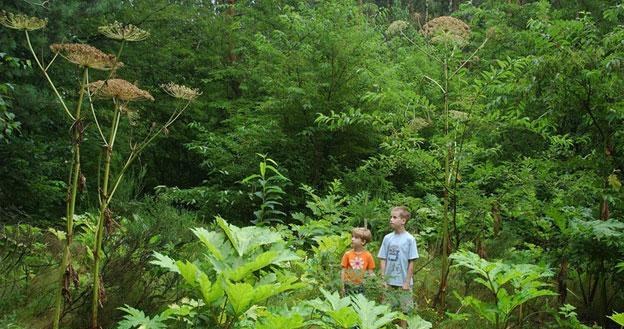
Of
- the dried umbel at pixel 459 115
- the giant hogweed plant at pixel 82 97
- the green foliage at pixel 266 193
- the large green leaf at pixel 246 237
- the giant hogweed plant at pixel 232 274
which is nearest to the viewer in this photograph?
the giant hogweed plant at pixel 82 97

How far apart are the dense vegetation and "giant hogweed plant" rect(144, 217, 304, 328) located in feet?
0.04

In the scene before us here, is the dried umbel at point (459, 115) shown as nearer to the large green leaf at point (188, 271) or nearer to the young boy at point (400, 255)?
the young boy at point (400, 255)

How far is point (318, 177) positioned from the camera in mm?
9812

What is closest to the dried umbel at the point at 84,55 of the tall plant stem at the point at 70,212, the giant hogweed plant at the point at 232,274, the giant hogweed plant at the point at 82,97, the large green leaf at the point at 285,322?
the giant hogweed plant at the point at 82,97

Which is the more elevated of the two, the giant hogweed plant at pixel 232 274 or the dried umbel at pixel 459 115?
the dried umbel at pixel 459 115

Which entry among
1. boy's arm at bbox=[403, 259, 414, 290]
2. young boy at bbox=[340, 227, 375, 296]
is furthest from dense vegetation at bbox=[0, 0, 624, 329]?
boy's arm at bbox=[403, 259, 414, 290]

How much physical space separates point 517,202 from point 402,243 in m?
Answer: 1.32

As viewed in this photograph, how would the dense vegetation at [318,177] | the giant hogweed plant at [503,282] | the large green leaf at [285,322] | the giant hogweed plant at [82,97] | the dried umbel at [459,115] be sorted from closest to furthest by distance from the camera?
the large green leaf at [285,322], the giant hogweed plant at [82,97], the dense vegetation at [318,177], the giant hogweed plant at [503,282], the dried umbel at [459,115]

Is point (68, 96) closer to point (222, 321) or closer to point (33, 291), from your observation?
point (33, 291)

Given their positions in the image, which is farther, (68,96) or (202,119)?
(202,119)

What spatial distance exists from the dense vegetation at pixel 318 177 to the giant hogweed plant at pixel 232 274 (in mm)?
13

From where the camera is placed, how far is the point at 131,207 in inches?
302

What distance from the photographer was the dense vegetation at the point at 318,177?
139 inches

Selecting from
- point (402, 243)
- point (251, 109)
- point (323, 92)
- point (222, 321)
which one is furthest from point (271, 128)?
point (222, 321)
